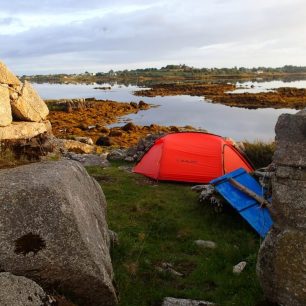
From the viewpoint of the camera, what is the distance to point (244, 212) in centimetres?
1027

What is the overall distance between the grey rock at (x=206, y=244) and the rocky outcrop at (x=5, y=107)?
965cm

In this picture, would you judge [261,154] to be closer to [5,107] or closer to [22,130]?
[22,130]

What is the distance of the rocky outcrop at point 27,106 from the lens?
17109 millimetres

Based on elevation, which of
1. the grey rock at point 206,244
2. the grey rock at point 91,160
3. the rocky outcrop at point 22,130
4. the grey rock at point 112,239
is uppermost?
the rocky outcrop at point 22,130

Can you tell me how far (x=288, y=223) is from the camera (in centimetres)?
576

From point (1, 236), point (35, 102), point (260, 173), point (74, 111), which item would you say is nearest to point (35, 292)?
point (1, 236)

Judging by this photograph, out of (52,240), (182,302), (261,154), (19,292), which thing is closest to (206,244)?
(182,302)

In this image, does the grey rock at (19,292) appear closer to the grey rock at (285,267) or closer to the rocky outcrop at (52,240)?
the rocky outcrop at (52,240)

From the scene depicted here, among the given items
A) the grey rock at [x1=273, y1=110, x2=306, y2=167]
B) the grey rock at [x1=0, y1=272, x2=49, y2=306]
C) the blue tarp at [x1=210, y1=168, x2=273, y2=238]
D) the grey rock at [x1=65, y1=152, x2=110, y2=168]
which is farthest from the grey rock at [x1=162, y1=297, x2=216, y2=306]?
the grey rock at [x1=65, y1=152, x2=110, y2=168]

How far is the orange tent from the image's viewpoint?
47.9 ft

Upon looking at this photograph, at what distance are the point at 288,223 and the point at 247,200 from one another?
4918 millimetres

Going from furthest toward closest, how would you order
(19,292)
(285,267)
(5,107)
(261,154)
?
(261,154), (5,107), (285,267), (19,292)

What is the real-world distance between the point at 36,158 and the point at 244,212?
760cm

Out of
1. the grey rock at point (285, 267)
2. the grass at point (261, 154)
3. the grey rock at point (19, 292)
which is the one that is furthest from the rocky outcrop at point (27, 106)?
the grey rock at point (285, 267)
